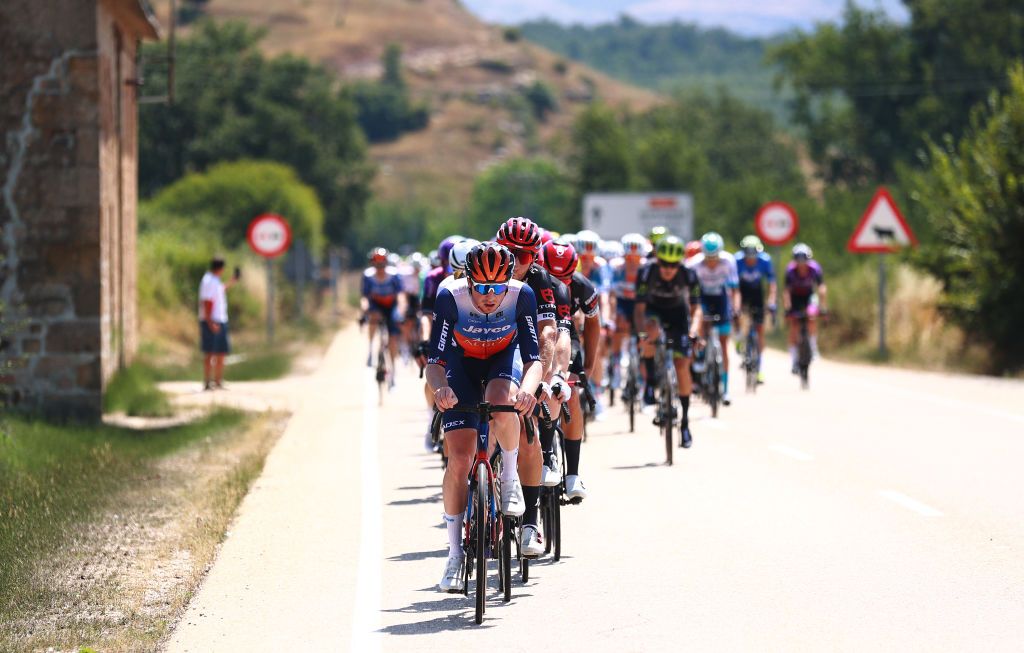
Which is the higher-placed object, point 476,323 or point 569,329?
point 476,323

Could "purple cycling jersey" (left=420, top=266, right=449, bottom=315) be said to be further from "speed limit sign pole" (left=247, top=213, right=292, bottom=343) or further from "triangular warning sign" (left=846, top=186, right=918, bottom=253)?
"speed limit sign pole" (left=247, top=213, right=292, bottom=343)

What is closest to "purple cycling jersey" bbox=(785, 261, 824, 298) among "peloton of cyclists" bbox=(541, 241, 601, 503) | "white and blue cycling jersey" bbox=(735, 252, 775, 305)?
"white and blue cycling jersey" bbox=(735, 252, 775, 305)

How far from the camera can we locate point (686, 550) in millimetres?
10258

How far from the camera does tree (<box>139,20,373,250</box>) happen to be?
7406 centimetres

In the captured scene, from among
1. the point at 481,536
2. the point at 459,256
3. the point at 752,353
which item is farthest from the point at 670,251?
the point at 752,353

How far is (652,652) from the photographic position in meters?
7.55

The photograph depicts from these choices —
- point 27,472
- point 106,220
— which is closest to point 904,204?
point 106,220

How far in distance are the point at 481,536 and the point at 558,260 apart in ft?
9.00

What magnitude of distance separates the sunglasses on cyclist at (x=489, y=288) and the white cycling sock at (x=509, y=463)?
756 millimetres

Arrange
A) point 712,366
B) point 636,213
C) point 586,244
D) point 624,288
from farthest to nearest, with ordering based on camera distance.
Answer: point 636,213 → point 624,288 → point 712,366 → point 586,244

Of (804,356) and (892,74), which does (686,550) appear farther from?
(892,74)

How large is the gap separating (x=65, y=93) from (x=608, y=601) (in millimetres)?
11045

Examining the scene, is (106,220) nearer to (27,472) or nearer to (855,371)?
(27,472)

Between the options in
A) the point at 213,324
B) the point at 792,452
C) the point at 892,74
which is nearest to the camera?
the point at 792,452
